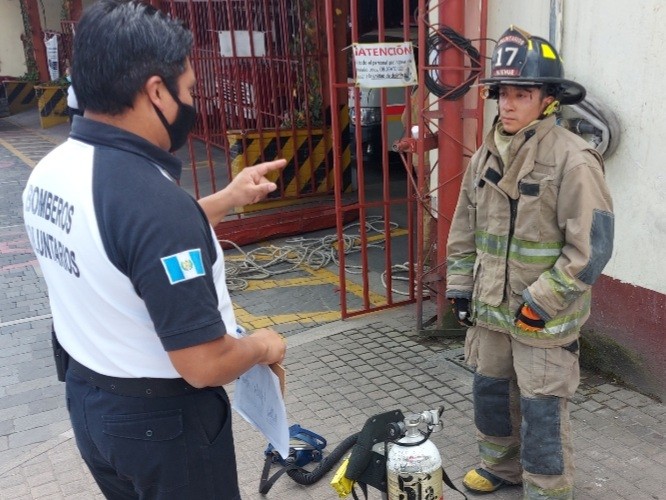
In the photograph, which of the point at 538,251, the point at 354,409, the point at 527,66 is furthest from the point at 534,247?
the point at 354,409

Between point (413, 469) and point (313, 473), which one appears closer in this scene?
point (413, 469)

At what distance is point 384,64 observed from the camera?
4.40 meters

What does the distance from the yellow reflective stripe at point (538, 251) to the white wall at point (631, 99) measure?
48.5 inches

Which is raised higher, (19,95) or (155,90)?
(155,90)

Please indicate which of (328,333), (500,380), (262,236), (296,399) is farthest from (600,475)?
(262,236)

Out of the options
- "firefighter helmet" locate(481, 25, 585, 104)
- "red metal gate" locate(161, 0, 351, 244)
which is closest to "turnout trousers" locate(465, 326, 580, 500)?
"firefighter helmet" locate(481, 25, 585, 104)

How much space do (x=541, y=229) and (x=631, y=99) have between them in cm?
140

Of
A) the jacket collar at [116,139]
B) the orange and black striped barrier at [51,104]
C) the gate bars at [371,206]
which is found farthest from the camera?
the orange and black striped barrier at [51,104]

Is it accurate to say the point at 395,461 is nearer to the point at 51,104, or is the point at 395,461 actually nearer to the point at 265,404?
the point at 265,404

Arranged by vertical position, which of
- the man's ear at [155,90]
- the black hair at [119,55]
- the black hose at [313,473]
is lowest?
the black hose at [313,473]

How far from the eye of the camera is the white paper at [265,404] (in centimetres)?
194

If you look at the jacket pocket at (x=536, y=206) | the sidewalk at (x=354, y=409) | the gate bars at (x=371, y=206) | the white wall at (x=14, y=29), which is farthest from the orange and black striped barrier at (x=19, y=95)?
the jacket pocket at (x=536, y=206)

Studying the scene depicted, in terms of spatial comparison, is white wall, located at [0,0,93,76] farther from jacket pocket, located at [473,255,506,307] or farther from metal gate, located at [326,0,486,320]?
jacket pocket, located at [473,255,506,307]

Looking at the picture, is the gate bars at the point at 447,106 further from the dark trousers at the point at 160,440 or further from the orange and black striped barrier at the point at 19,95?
the orange and black striped barrier at the point at 19,95
